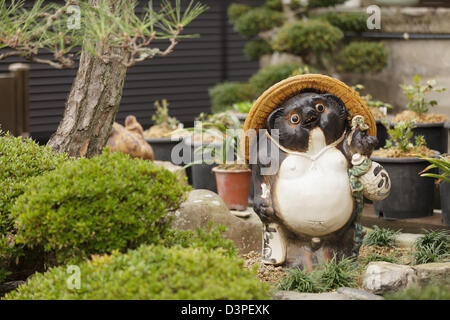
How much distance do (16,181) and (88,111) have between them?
2.82 ft

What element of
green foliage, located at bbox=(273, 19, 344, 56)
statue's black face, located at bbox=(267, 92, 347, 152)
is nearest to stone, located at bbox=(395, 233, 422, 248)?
statue's black face, located at bbox=(267, 92, 347, 152)

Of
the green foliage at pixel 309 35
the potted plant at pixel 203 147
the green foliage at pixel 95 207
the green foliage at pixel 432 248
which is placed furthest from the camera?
the green foliage at pixel 309 35

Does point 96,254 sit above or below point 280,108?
below

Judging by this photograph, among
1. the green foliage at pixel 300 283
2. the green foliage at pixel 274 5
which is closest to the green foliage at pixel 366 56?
the green foliage at pixel 274 5

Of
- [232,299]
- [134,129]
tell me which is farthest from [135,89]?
[232,299]

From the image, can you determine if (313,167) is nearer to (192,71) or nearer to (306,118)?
(306,118)

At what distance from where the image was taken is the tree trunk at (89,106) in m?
4.41

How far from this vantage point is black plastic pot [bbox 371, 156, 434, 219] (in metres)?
5.81

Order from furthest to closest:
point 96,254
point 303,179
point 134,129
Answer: point 134,129
point 303,179
point 96,254

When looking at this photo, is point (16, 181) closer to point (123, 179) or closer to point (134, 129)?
point (123, 179)

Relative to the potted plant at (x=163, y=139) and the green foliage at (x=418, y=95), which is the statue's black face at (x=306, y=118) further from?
the potted plant at (x=163, y=139)

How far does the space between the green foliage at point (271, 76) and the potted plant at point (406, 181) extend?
2.57 metres

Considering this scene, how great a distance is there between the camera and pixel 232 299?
2857mm

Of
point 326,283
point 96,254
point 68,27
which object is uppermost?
point 68,27
